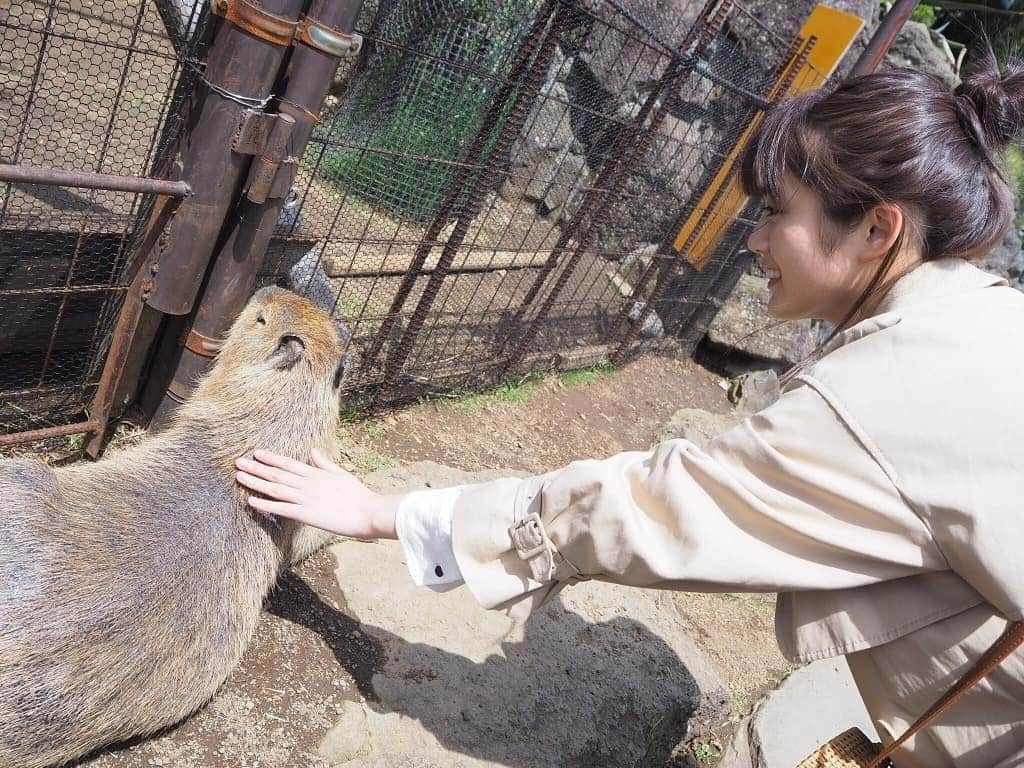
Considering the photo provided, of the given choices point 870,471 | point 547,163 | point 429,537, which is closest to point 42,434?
point 429,537

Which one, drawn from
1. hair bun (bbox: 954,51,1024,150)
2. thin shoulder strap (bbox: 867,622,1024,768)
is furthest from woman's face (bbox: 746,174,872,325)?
thin shoulder strap (bbox: 867,622,1024,768)

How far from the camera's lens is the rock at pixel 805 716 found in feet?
10.7

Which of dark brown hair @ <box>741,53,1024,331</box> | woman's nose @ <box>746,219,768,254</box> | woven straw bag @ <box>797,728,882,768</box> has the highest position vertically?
dark brown hair @ <box>741,53,1024,331</box>

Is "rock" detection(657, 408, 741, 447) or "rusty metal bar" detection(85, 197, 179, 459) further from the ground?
"rusty metal bar" detection(85, 197, 179, 459)

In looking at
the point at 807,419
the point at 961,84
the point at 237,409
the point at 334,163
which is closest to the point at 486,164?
the point at 334,163

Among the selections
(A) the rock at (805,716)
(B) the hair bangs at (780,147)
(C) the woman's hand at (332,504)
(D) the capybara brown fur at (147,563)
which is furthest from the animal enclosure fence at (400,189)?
(A) the rock at (805,716)

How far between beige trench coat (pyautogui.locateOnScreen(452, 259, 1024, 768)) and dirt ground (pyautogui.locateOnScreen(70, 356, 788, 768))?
0.97 meters

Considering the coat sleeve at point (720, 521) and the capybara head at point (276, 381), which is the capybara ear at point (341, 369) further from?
the coat sleeve at point (720, 521)

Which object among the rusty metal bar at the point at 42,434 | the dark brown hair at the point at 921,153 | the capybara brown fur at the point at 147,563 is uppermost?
the dark brown hair at the point at 921,153

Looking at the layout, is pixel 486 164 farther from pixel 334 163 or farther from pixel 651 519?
pixel 651 519

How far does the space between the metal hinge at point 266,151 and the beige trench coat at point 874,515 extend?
136 centimetres

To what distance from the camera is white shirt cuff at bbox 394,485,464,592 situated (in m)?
2.04

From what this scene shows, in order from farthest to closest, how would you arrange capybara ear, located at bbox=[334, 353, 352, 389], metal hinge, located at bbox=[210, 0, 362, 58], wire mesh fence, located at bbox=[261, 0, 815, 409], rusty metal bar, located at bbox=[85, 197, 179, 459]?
wire mesh fence, located at bbox=[261, 0, 815, 409] < capybara ear, located at bbox=[334, 353, 352, 389] < rusty metal bar, located at bbox=[85, 197, 179, 459] < metal hinge, located at bbox=[210, 0, 362, 58]

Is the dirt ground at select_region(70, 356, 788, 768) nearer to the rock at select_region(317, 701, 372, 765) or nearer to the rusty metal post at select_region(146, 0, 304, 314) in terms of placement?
the rock at select_region(317, 701, 372, 765)
